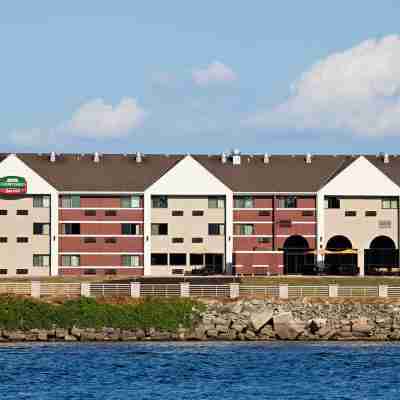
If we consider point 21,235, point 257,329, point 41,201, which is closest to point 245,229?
point 41,201

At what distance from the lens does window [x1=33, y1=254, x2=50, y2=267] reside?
132 metres

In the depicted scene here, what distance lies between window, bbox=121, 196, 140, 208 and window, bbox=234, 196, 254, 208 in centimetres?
891

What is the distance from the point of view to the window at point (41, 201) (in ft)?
432

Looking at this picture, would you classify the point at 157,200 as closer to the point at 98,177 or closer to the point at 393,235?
the point at 98,177

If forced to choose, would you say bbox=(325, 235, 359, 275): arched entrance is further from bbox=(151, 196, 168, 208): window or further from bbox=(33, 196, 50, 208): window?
bbox=(33, 196, 50, 208): window

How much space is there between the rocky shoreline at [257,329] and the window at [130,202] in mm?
39735

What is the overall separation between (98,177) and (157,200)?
6.13m

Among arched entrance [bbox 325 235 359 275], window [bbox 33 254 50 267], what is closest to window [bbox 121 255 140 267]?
window [bbox 33 254 50 267]

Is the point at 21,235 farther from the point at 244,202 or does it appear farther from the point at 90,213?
the point at 244,202

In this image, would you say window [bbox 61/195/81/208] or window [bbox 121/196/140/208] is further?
window [bbox 121/196/140/208]

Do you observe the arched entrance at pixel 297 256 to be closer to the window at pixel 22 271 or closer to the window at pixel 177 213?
the window at pixel 177 213

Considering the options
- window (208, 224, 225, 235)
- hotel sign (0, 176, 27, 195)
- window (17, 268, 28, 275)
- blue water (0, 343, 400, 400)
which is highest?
hotel sign (0, 176, 27, 195)

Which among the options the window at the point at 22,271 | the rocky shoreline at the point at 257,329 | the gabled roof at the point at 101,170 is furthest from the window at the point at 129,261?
the rocky shoreline at the point at 257,329

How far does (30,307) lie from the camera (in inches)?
3654
